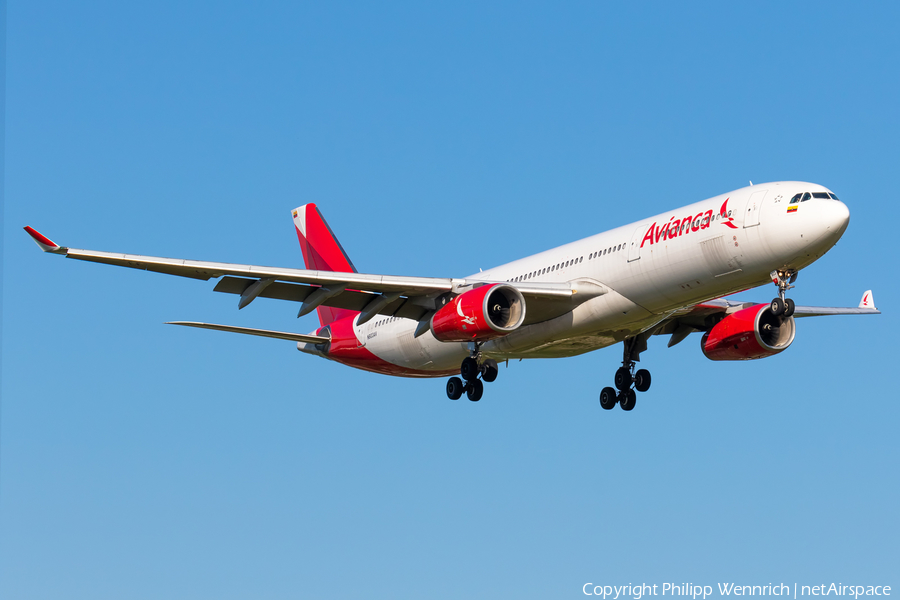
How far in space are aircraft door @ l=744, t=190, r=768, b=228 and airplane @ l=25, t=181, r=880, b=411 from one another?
0.12ft

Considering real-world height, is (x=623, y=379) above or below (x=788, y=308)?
above

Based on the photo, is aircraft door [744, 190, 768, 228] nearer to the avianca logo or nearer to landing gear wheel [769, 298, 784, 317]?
the avianca logo

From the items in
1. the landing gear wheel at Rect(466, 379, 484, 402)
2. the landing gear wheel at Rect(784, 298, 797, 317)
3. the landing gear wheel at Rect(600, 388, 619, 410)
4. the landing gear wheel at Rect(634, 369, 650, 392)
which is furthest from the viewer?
the landing gear wheel at Rect(600, 388, 619, 410)

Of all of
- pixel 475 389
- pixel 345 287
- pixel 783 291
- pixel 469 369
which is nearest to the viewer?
pixel 783 291

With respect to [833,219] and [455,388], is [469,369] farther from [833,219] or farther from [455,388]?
[833,219]

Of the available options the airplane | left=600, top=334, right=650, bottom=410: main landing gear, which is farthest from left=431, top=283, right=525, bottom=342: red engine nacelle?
left=600, top=334, right=650, bottom=410: main landing gear

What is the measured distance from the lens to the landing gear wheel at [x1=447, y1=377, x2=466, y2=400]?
39250mm

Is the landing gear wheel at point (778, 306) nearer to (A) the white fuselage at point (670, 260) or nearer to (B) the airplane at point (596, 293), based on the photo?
(B) the airplane at point (596, 293)

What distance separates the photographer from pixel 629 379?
41.2 metres

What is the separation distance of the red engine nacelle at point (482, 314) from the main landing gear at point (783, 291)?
24.6 feet

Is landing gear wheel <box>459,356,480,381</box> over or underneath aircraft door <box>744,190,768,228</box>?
underneath

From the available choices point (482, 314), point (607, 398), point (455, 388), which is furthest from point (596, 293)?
point (607, 398)

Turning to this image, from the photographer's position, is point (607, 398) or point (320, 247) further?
point (320, 247)

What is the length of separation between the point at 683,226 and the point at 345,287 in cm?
1063
